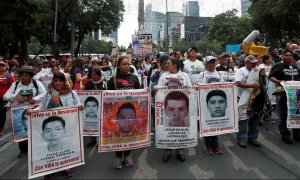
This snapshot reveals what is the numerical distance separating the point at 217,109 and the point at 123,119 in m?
1.82

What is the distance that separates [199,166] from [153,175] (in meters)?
0.86

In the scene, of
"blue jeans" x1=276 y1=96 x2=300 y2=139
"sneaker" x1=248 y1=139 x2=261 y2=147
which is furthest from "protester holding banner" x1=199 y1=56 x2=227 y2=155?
"blue jeans" x1=276 y1=96 x2=300 y2=139

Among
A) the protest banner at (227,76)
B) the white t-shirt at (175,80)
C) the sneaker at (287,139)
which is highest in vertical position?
the protest banner at (227,76)

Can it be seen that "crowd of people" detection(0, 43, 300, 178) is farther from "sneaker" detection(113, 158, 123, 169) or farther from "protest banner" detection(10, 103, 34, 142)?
"protest banner" detection(10, 103, 34, 142)

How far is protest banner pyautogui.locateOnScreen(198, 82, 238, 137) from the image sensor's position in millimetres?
6625

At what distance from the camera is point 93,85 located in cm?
784

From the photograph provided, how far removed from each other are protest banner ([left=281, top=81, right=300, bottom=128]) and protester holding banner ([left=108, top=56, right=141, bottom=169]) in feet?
9.91

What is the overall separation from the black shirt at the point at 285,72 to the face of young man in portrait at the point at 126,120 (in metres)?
3.20

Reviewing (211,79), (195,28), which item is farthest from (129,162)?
(195,28)

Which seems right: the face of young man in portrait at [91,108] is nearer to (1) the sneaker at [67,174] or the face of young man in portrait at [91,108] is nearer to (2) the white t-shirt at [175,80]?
(2) the white t-shirt at [175,80]

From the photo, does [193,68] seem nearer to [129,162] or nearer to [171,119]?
[171,119]

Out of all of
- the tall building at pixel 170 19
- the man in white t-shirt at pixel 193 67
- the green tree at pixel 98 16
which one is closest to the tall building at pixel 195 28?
the tall building at pixel 170 19

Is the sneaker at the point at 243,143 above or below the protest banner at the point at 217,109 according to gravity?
below

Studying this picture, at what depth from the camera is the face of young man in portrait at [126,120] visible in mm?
5984
